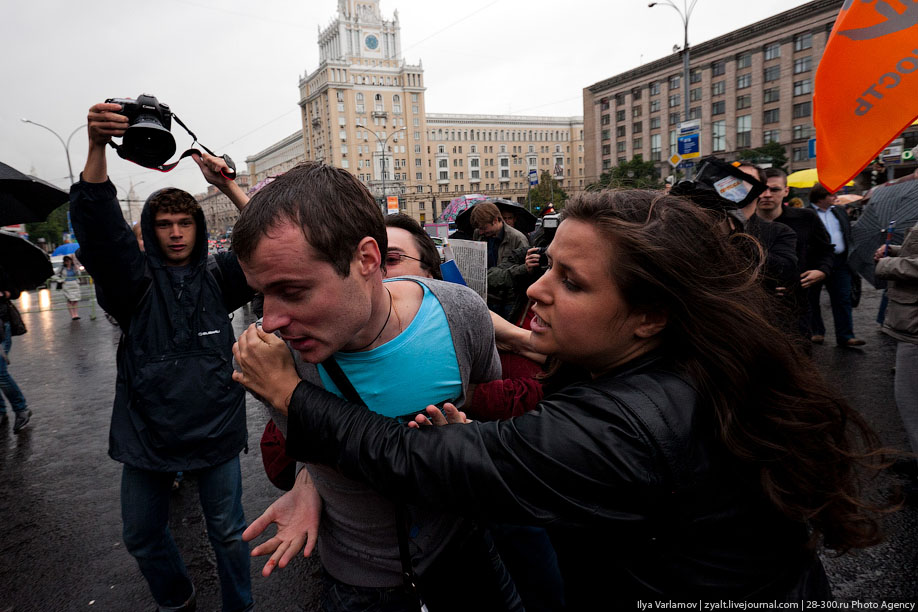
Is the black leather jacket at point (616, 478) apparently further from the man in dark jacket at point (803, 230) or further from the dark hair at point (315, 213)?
the man in dark jacket at point (803, 230)

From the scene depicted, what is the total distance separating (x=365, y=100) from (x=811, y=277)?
102m

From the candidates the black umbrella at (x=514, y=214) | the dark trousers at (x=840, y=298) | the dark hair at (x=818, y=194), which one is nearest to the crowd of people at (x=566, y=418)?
the black umbrella at (x=514, y=214)

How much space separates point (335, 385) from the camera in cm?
139

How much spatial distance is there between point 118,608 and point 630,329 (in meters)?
3.15

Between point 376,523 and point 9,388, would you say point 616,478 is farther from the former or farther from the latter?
point 9,388

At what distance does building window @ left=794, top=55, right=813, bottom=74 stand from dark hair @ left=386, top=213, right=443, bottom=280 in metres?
60.1

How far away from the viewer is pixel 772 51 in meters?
53.1

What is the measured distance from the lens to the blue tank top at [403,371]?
1.40m

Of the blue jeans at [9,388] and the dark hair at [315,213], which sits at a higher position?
the dark hair at [315,213]

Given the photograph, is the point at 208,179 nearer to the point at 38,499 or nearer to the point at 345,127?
the point at 38,499

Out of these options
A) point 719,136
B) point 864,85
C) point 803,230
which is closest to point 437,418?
point 864,85

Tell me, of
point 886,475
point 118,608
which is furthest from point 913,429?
point 118,608

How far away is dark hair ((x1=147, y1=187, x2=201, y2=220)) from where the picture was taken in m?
2.55

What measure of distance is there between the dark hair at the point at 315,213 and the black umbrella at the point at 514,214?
183 inches
